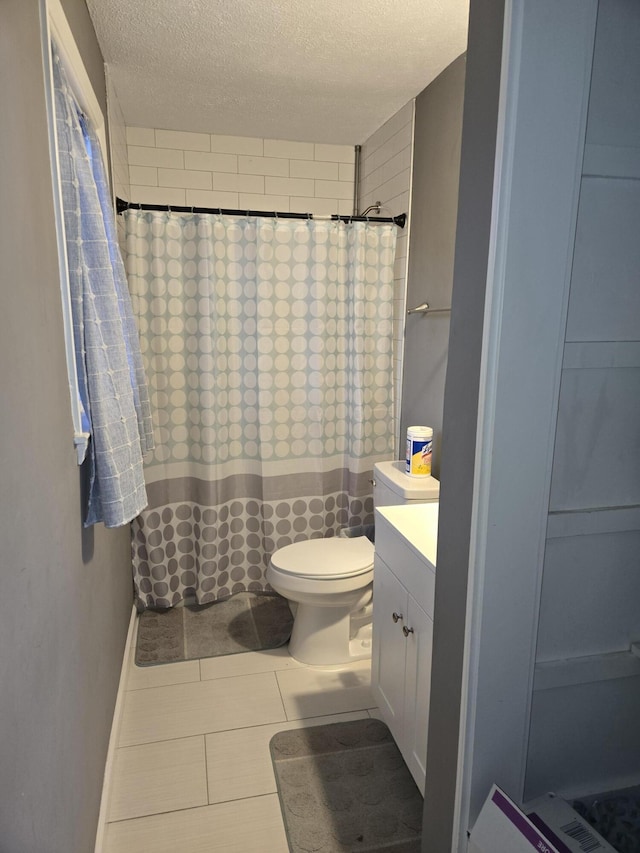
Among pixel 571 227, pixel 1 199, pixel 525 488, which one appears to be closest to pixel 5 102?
pixel 1 199

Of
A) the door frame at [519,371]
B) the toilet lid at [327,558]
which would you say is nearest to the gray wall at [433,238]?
the toilet lid at [327,558]

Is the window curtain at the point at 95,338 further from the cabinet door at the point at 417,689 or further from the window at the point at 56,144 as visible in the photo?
the cabinet door at the point at 417,689

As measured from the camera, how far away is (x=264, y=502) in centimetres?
307

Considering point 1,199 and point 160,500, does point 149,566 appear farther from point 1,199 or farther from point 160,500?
point 1,199

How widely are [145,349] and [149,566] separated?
3.50ft

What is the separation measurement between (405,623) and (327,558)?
772 mm

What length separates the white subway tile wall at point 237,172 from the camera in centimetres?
308

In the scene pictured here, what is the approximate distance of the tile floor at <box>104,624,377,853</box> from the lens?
1729 mm

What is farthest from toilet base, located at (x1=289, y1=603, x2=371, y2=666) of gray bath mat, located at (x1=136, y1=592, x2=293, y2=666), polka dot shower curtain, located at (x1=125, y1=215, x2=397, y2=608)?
polka dot shower curtain, located at (x1=125, y1=215, x2=397, y2=608)

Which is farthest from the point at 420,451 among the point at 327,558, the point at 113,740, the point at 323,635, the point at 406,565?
the point at 113,740

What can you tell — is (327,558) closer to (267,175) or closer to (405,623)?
(405,623)

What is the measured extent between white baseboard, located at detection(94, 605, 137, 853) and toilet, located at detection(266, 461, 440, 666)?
0.68 metres

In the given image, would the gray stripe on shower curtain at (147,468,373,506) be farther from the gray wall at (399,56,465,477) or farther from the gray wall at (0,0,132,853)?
the gray wall at (0,0,132,853)

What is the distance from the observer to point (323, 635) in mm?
2553
